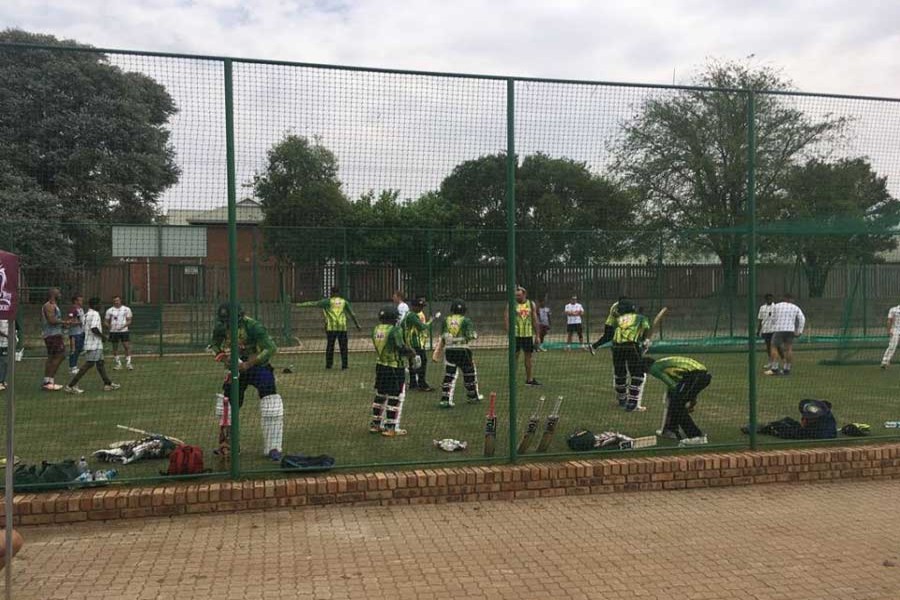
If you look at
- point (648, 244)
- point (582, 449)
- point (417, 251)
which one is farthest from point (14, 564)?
point (648, 244)

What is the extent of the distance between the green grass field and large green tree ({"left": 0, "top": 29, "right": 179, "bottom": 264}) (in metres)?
2.10

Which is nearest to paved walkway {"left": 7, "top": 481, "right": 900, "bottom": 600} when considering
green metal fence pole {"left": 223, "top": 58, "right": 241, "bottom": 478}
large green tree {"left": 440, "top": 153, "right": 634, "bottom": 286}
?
green metal fence pole {"left": 223, "top": 58, "right": 241, "bottom": 478}

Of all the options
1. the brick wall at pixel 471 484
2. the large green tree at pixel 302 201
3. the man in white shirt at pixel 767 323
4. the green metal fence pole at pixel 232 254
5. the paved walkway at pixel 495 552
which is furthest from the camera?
the man in white shirt at pixel 767 323

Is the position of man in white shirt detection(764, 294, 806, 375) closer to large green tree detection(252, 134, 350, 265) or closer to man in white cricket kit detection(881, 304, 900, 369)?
man in white cricket kit detection(881, 304, 900, 369)

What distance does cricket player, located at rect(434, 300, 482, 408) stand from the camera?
916 cm

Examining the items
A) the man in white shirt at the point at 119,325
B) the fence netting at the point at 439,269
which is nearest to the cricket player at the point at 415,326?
the fence netting at the point at 439,269

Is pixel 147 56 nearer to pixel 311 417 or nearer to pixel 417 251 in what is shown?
pixel 417 251

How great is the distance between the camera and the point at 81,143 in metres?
7.29

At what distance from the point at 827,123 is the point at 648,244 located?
212cm

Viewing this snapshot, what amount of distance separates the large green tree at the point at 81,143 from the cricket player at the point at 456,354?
13.1 feet

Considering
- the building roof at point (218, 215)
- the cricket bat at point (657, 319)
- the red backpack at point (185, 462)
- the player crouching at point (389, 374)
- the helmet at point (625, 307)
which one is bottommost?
the red backpack at point (185, 462)

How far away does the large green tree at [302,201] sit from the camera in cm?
572

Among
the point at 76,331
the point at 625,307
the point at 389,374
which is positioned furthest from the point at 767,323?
the point at 76,331

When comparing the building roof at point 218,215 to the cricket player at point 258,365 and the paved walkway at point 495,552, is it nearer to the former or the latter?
the cricket player at point 258,365
